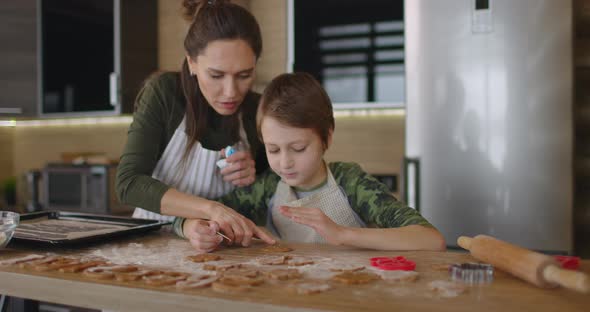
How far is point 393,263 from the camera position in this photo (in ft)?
3.00

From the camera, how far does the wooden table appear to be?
69cm

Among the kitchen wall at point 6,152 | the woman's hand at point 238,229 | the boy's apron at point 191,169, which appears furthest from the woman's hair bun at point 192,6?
the kitchen wall at point 6,152

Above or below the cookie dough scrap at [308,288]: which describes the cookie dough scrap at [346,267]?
below

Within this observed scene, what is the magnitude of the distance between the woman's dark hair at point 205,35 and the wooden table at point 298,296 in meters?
0.59

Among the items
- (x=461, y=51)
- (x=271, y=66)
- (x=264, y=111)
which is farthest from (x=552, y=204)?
(x=271, y=66)

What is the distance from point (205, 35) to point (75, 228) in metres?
0.56

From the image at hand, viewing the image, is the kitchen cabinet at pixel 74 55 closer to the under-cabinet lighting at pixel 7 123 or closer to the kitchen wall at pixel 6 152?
the under-cabinet lighting at pixel 7 123

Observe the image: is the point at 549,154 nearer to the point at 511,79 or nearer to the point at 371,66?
the point at 511,79

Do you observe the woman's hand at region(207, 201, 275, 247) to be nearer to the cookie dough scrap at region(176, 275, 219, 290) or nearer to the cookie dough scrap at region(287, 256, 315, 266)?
the cookie dough scrap at region(287, 256, 315, 266)

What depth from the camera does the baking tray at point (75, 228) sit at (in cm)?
111

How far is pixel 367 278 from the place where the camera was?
0.82 m

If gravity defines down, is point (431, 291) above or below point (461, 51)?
below

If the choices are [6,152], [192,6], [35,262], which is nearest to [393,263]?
[35,262]

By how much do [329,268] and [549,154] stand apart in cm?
130
